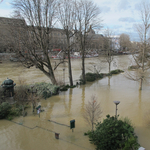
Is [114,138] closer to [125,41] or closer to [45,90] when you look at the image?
[45,90]

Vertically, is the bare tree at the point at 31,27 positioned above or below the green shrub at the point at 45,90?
above

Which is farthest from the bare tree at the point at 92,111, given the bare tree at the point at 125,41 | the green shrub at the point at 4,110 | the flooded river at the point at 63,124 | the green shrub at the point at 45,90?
the bare tree at the point at 125,41

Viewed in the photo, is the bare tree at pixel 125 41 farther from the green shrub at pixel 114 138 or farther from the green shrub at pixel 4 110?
the green shrub at pixel 4 110

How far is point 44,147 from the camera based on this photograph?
21.5 feet

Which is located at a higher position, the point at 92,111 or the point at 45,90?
the point at 92,111

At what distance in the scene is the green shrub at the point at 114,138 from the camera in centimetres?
593

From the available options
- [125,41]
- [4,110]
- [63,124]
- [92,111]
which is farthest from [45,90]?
[125,41]

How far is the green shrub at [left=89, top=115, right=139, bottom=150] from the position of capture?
5926mm

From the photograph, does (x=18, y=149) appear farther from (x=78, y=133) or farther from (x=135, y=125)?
(x=135, y=125)

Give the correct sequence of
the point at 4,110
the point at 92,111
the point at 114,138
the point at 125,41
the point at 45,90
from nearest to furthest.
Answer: the point at 114,138, the point at 92,111, the point at 4,110, the point at 45,90, the point at 125,41

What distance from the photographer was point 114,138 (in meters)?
6.17

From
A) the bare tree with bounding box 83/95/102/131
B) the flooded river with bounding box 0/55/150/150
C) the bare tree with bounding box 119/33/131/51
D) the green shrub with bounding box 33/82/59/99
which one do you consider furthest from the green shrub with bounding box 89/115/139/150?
the bare tree with bounding box 119/33/131/51

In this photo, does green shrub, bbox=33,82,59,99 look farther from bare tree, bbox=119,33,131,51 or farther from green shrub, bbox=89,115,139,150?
bare tree, bbox=119,33,131,51

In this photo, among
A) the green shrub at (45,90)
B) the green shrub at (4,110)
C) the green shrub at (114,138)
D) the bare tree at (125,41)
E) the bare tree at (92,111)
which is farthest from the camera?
the bare tree at (125,41)
